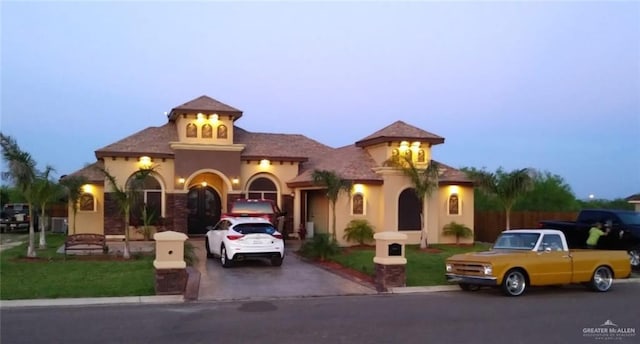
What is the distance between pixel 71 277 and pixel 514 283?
35.9 feet

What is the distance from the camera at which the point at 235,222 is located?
739 inches

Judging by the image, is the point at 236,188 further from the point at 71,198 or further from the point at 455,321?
the point at 455,321

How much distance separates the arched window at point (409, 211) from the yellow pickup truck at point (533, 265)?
423 inches

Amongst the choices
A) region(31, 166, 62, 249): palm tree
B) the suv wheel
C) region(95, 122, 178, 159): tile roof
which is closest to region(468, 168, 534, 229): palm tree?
the suv wheel

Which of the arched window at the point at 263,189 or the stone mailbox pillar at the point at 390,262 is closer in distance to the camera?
the stone mailbox pillar at the point at 390,262

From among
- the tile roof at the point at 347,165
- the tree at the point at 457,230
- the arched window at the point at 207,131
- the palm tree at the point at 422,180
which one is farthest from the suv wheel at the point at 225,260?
the tree at the point at 457,230

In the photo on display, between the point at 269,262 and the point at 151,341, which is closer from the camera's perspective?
the point at 151,341

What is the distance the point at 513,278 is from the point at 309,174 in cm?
1437

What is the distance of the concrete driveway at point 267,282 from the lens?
14.6 meters

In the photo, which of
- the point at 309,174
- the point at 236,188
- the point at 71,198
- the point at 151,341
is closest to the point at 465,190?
the point at 309,174

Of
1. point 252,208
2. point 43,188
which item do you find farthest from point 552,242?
point 43,188

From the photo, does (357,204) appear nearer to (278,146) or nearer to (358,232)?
(358,232)

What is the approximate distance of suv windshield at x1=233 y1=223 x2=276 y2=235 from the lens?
18.5 meters

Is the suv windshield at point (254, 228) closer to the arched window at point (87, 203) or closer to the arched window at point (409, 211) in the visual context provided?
the arched window at point (409, 211)
